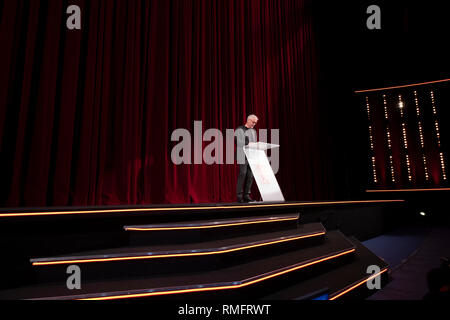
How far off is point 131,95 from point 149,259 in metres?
2.94

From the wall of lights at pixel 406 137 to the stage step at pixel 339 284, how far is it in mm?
5255

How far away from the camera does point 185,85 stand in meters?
4.50

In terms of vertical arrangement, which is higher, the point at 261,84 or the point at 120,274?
the point at 261,84

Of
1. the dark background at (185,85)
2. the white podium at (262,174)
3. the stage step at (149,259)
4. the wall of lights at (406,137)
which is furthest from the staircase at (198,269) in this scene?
the wall of lights at (406,137)

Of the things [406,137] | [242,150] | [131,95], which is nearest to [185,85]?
[131,95]

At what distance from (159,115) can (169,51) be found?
1.16 meters

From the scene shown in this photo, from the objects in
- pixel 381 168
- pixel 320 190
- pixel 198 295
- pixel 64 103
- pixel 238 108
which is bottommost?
pixel 198 295

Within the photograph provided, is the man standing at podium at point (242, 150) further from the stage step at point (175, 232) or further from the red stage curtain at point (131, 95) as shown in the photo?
the stage step at point (175, 232)

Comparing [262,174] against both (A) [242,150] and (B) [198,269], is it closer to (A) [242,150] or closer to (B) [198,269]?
(A) [242,150]

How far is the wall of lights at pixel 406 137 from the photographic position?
21.3ft

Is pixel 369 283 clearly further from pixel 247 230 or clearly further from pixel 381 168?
pixel 381 168

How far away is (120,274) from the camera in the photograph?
1.60 m

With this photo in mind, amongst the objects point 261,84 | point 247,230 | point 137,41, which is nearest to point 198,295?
point 247,230

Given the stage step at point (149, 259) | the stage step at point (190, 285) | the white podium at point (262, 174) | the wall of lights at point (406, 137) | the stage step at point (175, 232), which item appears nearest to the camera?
the stage step at point (190, 285)
